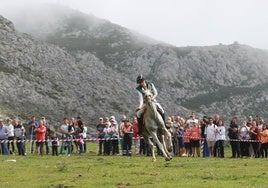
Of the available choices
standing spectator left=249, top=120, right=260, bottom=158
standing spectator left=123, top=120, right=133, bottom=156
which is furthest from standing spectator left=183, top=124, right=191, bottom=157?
standing spectator left=249, top=120, right=260, bottom=158

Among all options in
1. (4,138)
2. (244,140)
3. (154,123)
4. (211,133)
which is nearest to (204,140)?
(211,133)

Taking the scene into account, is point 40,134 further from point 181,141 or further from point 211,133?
point 211,133

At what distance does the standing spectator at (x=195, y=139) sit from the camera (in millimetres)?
34469

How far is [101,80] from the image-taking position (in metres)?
153

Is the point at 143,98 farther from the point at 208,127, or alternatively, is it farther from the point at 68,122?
the point at 68,122

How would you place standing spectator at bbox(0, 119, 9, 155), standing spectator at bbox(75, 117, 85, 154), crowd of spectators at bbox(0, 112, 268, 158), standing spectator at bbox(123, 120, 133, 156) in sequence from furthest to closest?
standing spectator at bbox(75, 117, 85, 154)
standing spectator at bbox(0, 119, 9, 155)
standing spectator at bbox(123, 120, 133, 156)
crowd of spectators at bbox(0, 112, 268, 158)

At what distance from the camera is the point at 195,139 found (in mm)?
34531

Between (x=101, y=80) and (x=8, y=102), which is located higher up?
(x=101, y=80)

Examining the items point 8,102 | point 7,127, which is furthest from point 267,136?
point 8,102

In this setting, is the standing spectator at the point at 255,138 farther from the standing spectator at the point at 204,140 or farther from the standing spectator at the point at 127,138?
the standing spectator at the point at 127,138

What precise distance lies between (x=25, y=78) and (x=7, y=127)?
91722 millimetres

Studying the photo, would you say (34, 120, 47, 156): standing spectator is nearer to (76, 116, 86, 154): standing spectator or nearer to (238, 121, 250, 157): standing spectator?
(76, 116, 86, 154): standing spectator

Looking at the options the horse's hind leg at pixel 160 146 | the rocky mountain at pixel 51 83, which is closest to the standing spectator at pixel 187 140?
the horse's hind leg at pixel 160 146

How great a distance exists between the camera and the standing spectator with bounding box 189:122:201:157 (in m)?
34.5
